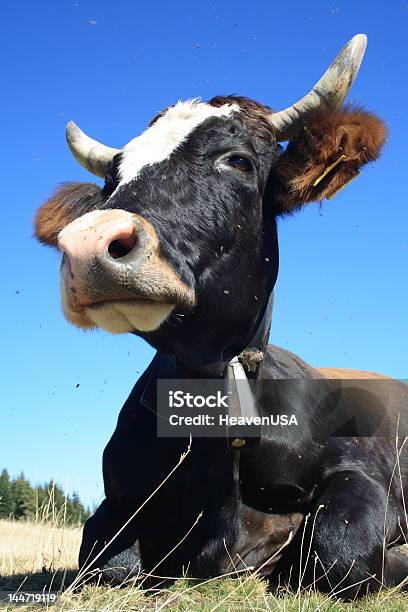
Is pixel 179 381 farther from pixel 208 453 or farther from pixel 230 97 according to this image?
pixel 230 97

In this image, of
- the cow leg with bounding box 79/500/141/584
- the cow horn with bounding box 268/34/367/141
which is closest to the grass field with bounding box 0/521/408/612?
the cow leg with bounding box 79/500/141/584

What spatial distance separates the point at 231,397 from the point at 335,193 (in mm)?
1463

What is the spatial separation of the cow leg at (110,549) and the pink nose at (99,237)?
7.02 ft

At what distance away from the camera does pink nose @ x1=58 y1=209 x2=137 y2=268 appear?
360 cm

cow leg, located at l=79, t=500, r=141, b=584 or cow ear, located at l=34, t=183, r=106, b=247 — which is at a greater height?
cow ear, located at l=34, t=183, r=106, b=247

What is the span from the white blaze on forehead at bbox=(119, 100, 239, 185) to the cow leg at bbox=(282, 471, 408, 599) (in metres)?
2.41

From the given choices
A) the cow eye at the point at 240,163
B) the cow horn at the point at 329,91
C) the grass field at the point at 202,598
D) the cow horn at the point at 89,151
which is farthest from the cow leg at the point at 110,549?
the cow horn at the point at 329,91

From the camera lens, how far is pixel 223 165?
15.5 feet

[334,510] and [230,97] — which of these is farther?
[230,97]

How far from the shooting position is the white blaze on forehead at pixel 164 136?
4.55 m

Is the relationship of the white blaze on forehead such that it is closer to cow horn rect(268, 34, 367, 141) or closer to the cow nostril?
cow horn rect(268, 34, 367, 141)

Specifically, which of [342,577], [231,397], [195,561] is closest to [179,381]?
[231,397]

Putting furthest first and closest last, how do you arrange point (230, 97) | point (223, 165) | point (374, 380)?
point (374, 380), point (230, 97), point (223, 165)

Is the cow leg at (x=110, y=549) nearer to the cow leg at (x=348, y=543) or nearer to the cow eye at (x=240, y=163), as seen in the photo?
the cow leg at (x=348, y=543)
